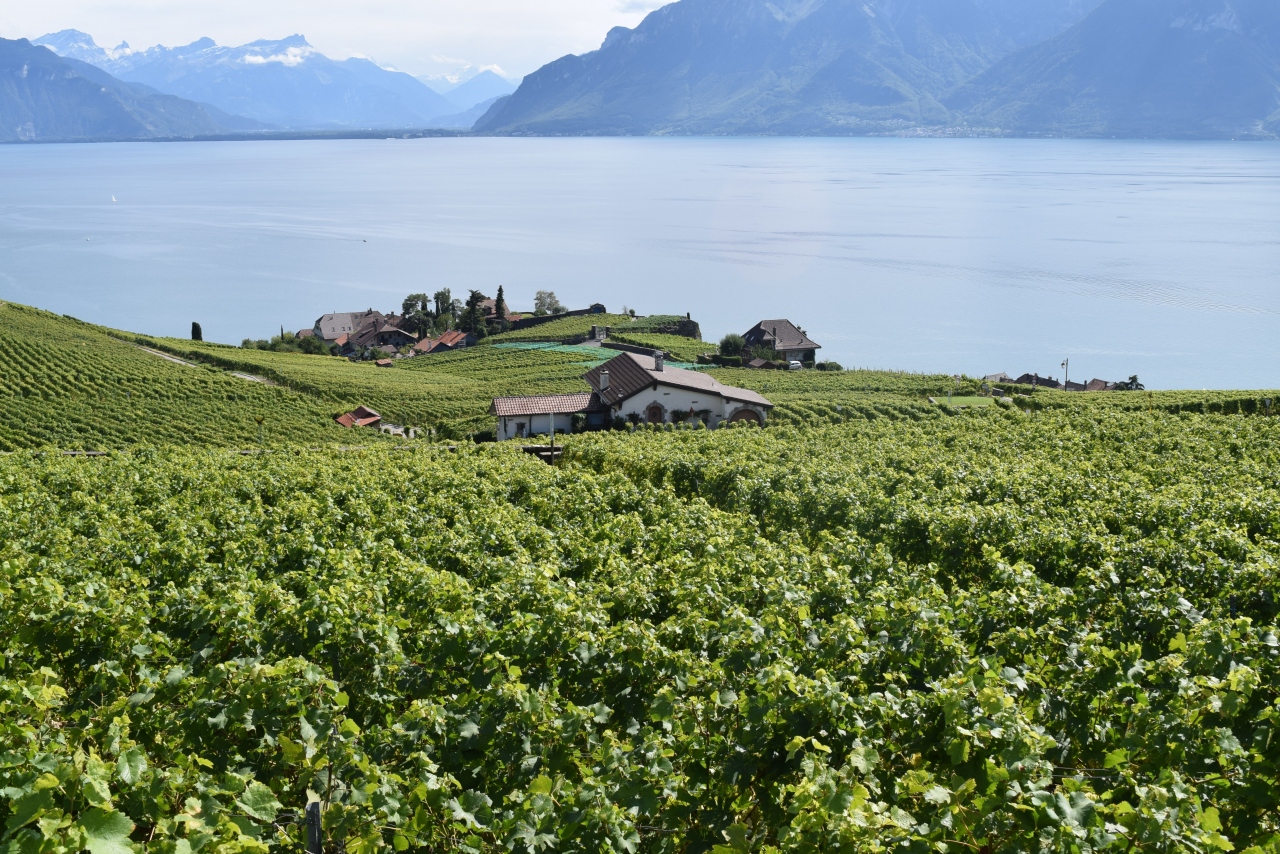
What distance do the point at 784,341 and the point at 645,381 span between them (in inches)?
1600

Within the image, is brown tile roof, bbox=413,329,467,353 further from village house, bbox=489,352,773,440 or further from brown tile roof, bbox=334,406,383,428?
village house, bbox=489,352,773,440

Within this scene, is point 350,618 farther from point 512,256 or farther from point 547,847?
point 512,256

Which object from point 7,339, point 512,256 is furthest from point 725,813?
point 512,256

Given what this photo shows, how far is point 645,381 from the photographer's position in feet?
159

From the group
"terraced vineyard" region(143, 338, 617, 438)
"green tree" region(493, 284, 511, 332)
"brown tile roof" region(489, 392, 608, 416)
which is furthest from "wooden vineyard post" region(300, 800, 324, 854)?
"green tree" region(493, 284, 511, 332)

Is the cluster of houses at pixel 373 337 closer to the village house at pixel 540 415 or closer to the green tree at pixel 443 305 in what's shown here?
the green tree at pixel 443 305

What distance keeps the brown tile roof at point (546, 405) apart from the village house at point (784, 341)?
37.3 meters

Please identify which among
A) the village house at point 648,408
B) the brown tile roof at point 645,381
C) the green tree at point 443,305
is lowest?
the village house at point 648,408

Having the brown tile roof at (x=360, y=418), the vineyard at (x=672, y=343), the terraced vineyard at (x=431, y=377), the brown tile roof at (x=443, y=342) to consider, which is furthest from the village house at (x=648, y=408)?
the brown tile roof at (x=443, y=342)

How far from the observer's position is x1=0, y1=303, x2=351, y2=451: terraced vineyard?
49062mm

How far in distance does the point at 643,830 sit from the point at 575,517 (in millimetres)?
10117

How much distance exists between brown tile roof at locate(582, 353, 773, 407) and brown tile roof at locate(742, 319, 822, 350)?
32.9m

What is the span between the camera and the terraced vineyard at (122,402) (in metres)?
49.1

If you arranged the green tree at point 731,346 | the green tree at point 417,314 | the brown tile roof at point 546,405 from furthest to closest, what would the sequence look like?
the green tree at point 417,314
the green tree at point 731,346
the brown tile roof at point 546,405
